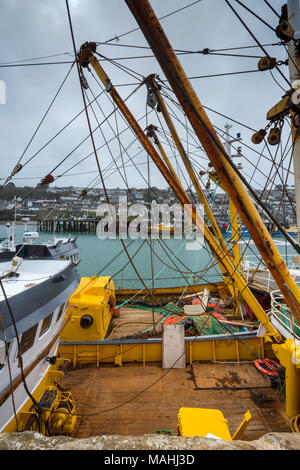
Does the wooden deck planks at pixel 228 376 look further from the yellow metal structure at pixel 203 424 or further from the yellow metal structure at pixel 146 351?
the yellow metal structure at pixel 203 424

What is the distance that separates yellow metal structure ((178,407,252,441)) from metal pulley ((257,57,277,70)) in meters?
6.29

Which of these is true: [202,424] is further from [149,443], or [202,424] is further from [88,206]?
[88,206]

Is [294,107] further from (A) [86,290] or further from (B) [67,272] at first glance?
(A) [86,290]

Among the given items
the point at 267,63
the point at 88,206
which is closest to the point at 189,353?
the point at 267,63

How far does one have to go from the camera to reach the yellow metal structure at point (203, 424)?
322 centimetres

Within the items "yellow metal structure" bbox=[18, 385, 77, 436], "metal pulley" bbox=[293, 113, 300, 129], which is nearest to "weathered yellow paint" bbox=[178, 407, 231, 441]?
"yellow metal structure" bbox=[18, 385, 77, 436]

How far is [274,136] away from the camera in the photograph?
4.41 m

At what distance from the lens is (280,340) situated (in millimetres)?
5609

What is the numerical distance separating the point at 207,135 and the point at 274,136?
2335 mm

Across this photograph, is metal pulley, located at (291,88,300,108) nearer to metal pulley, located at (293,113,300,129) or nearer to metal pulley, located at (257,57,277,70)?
metal pulley, located at (293,113,300,129)

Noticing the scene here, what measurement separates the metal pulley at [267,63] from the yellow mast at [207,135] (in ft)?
7.59

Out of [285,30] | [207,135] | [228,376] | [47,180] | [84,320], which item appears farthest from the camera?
[84,320]

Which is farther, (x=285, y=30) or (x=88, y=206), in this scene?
(x=88, y=206)
